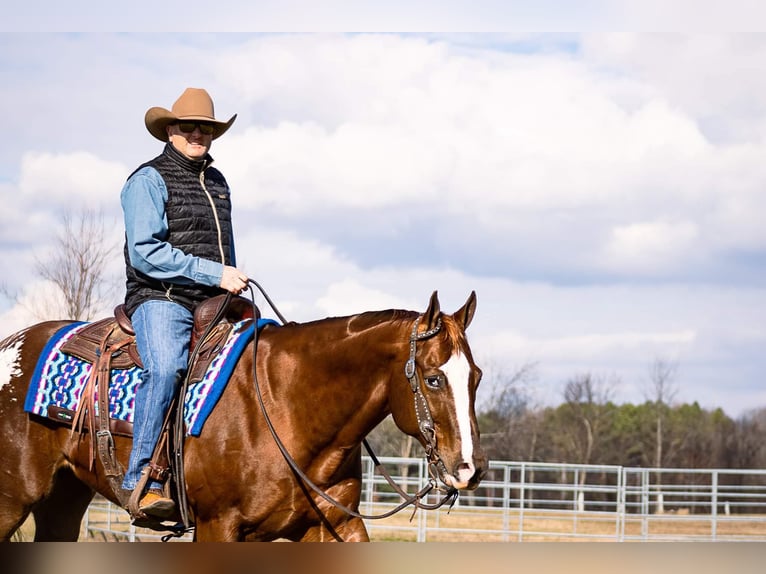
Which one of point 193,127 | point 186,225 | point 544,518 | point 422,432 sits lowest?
point 544,518

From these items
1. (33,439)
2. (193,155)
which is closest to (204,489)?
(33,439)

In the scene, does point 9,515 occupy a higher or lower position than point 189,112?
lower

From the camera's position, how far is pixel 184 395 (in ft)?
14.8

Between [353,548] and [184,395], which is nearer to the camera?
[353,548]

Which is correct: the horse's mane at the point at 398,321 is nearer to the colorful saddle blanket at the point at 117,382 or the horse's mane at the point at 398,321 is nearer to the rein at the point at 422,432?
the rein at the point at 422,432

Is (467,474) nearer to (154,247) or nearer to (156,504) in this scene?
(156,504)

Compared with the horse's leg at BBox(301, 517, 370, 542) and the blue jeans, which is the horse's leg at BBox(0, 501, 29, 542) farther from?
the horse's leg at BBox(301, 517, 370, 542)

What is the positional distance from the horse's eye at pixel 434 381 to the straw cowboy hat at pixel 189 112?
1926 mm

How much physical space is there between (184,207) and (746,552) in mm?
3839

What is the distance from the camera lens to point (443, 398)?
3.92 meters

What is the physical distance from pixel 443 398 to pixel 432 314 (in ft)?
1.29

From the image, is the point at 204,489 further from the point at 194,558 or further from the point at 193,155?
the point at 194,558

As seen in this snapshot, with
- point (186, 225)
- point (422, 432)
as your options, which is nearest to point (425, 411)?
point (422, 432)

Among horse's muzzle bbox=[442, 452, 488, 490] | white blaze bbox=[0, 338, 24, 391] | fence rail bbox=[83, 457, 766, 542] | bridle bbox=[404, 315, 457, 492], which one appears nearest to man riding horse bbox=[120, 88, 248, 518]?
white blaze bbox=[0, 338, 24, 391]
